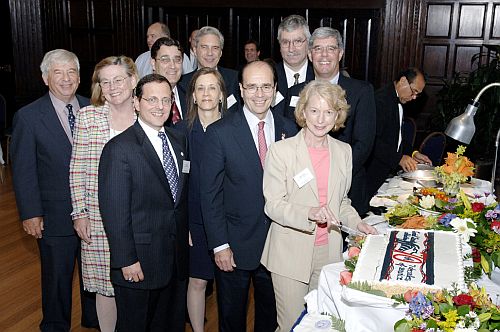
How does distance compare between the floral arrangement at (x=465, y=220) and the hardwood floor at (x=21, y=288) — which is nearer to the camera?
the floral arrangement at (x=465, y=220)

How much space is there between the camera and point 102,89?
2.83 m

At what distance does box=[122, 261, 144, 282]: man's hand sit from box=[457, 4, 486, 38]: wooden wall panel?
5715 millimetres

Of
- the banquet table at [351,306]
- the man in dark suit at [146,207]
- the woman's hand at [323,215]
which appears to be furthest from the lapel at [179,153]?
the banquet table at [351,306]

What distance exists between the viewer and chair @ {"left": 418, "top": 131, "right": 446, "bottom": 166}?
16.8ft

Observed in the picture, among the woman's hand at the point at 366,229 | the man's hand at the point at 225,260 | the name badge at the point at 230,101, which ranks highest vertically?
the name badge at the point at 230,101

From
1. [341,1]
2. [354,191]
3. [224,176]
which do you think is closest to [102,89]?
[224,176]

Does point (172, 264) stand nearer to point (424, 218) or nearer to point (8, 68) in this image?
point (424, 218)

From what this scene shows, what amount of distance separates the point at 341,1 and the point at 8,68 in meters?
6.17

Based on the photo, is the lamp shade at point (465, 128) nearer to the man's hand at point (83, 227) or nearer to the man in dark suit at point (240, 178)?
the man in dark suit at point (240, 178)

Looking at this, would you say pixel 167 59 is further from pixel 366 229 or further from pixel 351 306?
pixel 351 306

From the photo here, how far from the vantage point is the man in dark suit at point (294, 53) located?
357 centimetres

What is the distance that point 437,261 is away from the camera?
6.38ft

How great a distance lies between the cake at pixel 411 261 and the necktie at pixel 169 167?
927 millimetres

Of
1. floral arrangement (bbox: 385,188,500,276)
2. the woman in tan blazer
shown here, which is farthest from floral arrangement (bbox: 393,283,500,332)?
the woman in tan blazer
